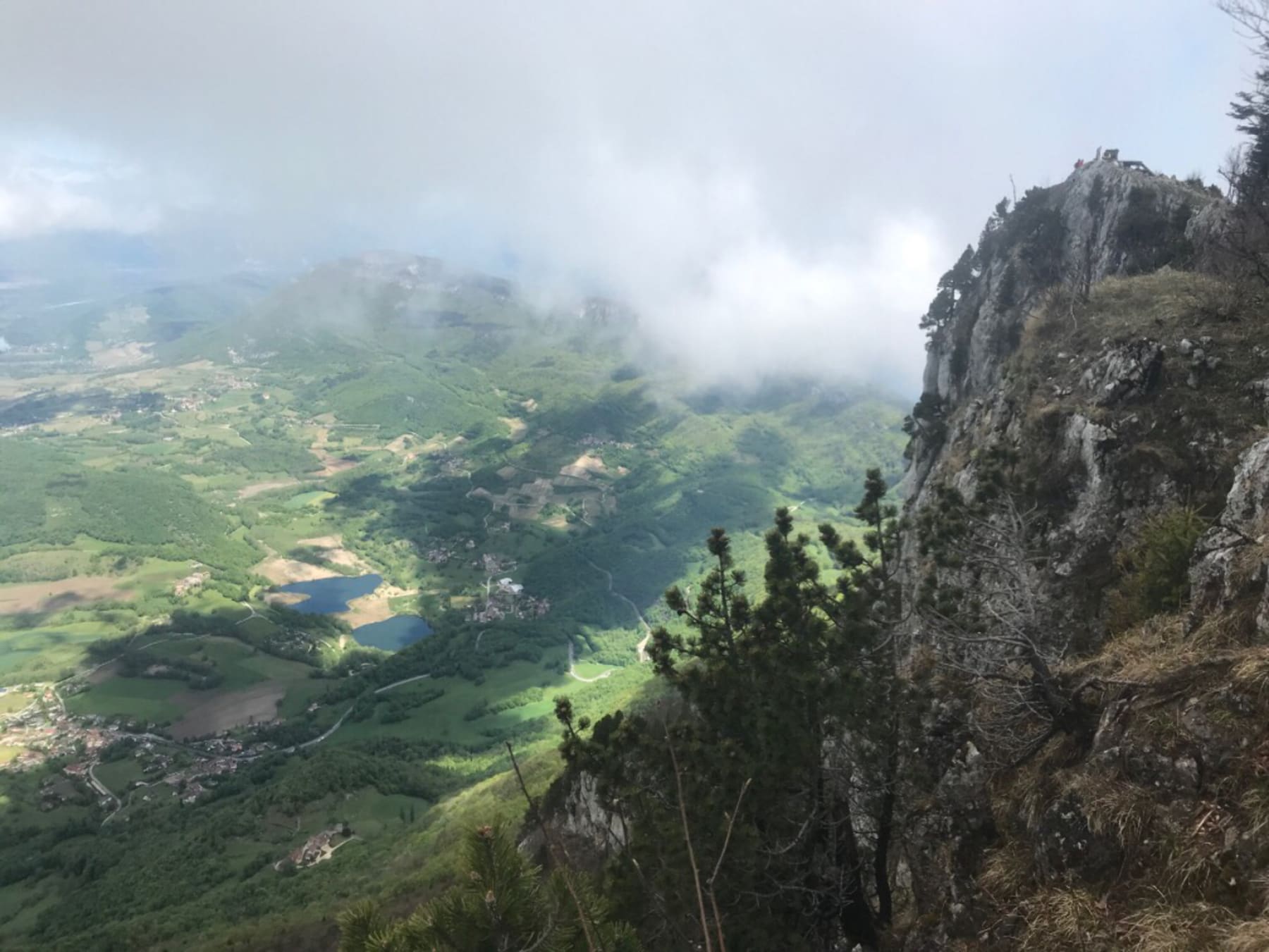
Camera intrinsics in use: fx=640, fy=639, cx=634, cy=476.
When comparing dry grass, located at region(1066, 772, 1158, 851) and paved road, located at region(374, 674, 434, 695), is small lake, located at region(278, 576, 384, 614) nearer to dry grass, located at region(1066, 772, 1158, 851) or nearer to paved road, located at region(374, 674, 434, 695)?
paved road, located at region(374, 674, 434, 695)

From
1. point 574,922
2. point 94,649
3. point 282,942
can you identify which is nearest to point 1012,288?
point 574,922

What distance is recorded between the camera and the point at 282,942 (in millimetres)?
43562

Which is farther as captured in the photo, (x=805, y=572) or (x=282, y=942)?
(x=282, y=942)

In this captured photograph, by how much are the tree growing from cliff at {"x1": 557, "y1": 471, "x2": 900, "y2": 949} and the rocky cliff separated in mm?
1252

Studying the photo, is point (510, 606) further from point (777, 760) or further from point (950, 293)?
point (777, 760)

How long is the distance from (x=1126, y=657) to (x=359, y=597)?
181206 millimetres

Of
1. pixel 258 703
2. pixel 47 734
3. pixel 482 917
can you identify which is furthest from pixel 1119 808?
pixel 47 734

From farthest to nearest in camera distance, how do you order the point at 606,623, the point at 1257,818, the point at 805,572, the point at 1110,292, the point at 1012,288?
the point at 606,623, the point at 1012,288, the point at 1110,292, the point at 805,572, the point at 1257,818

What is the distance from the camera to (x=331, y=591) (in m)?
171

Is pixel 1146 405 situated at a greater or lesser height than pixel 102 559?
greater

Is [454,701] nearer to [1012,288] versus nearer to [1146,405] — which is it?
[1012,288]

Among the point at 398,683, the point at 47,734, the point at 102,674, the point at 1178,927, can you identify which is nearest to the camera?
the point at 1178,927

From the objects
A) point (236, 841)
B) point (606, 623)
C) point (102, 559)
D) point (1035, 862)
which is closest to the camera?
point (1035, 862)

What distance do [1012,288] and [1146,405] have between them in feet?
104
